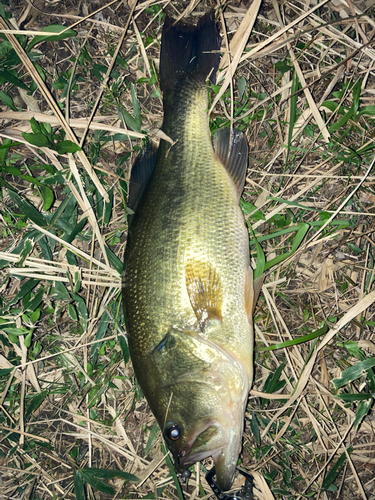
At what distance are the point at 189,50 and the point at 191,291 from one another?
179cm

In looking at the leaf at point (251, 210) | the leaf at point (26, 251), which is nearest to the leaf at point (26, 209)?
the leaf at point (26, 251)

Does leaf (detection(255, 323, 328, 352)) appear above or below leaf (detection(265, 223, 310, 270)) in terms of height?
below

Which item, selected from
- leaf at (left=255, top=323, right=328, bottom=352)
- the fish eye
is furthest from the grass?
the fish eye

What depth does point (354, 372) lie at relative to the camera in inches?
107

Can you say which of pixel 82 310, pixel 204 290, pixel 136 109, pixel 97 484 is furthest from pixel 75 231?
pixel 97 484

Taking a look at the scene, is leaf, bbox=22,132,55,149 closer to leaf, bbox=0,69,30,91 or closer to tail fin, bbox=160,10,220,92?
leaf, bbox=0,69,30,91

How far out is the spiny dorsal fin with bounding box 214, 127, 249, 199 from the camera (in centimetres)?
268

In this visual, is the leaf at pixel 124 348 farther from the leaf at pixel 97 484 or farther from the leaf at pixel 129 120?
the leaf at pixel 129 120

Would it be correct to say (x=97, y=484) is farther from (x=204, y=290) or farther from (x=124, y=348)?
(x=204, y=290)

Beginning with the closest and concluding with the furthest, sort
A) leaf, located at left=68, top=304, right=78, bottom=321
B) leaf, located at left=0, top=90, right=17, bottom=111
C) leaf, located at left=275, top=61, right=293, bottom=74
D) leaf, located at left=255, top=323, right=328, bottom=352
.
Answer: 1. leaf, located at left=255, top=323, right=328, bottom=352
2. leaf, located at left=275, top=61, right=293, bottom=74
3. leaf, located at left=68, top=304, right=78, bottom=321
4. leaf, located at left=0, top=90, right=17, bottom=111

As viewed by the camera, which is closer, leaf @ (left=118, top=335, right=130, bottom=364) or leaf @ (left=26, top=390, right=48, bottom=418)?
leaf @ (left=118, top=335, right=130, bottom=364)

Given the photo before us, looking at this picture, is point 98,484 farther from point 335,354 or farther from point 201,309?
point 335,354

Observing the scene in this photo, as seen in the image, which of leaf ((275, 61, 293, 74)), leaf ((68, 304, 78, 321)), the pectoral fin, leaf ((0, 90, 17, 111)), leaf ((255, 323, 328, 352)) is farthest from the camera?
leaf ((0, 90, 17, 111))

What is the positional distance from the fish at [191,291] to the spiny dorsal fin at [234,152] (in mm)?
10
